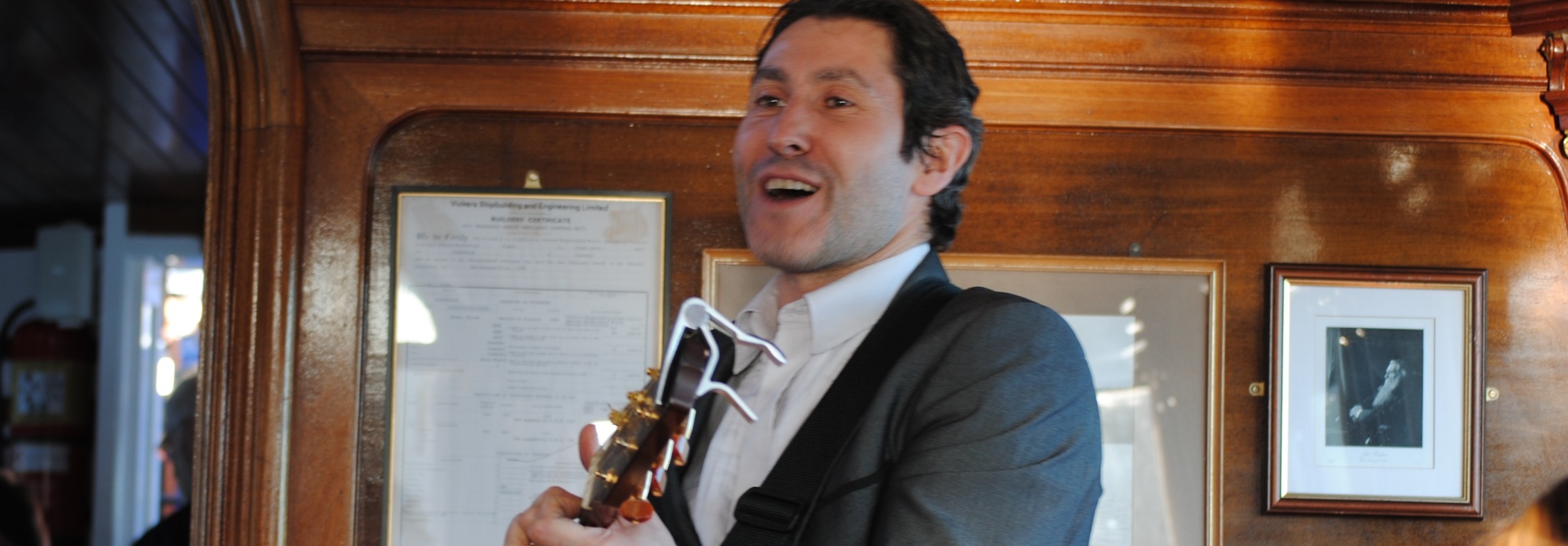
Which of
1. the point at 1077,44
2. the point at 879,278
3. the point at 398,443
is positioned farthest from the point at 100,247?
the point at 879,278

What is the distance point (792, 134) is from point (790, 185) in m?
0.06

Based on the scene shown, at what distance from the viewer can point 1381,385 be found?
2.41 meters

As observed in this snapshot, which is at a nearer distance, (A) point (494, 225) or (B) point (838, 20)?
(B) point (838, 20)

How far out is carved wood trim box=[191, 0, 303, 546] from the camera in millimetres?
2312

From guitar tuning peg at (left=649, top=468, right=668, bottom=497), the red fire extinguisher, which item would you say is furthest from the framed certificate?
the red fire extinguisher

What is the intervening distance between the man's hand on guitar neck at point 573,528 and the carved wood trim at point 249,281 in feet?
3.91

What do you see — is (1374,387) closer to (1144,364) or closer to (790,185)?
(1144,364)

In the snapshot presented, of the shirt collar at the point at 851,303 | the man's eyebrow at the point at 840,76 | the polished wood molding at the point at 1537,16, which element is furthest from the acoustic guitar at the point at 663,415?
the polished wood molding at the point at 1537,16

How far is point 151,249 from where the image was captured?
6.88m

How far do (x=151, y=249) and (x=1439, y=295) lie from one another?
20.5ft

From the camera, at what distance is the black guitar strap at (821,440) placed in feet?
4.17

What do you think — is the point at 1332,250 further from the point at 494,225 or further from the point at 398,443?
the point at 398,443

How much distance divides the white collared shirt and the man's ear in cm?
7

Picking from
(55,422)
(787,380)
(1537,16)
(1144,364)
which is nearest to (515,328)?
(787,380)
